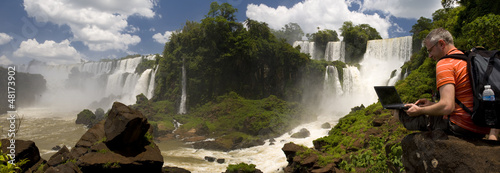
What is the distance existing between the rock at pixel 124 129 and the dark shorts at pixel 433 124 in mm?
8045

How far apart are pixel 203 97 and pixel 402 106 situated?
34279mm

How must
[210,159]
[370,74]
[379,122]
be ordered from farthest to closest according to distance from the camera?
[370,74] < [210,159] < [379,122]

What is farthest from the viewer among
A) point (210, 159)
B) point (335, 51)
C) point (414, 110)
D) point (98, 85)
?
point (98, 85)

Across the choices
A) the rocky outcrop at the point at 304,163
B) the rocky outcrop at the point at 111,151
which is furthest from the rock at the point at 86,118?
the rocky outcrop at the point at 304,163

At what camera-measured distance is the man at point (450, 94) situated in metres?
2.19

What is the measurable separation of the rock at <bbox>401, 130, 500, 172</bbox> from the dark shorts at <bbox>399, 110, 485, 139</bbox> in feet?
0.18

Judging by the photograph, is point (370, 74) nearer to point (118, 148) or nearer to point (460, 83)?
point (118, 148)

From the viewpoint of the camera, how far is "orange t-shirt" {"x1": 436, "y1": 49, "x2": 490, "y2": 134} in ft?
7.30

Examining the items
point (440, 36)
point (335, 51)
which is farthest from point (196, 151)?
point (335, 51)

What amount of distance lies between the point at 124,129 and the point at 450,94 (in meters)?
8.72

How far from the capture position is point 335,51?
144ft

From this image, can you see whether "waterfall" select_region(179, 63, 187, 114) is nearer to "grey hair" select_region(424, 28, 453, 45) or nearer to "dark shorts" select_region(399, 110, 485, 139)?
"dark shorts" select_region(399, 110, 485, 139)

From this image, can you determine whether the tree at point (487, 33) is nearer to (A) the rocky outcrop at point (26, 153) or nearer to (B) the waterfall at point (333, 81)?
(A) the rocky outcrop at point (26, 153)

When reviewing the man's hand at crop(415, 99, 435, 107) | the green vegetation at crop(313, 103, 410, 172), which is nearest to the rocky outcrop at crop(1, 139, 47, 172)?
the green vegetation at crop(313, 103, 410, 172)
